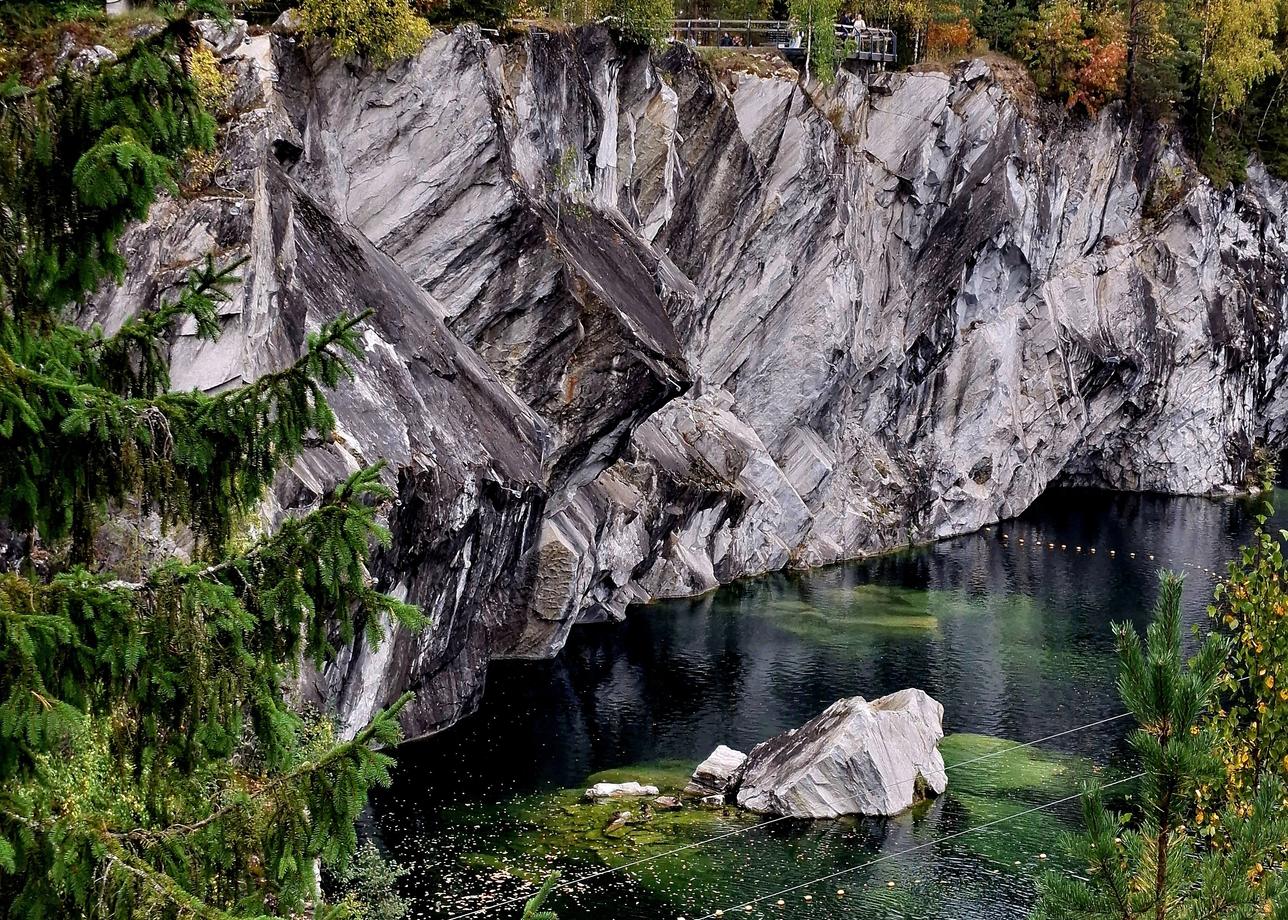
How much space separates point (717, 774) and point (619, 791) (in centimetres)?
287

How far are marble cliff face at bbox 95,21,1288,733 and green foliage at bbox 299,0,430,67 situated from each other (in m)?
0.93

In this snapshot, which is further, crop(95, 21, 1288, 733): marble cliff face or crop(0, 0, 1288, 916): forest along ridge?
crop(95, 21, 1288, 733): marble cliff face

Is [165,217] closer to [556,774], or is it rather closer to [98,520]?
[556,774]

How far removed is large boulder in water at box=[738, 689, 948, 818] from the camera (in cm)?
3756

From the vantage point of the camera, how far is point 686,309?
58000 mm

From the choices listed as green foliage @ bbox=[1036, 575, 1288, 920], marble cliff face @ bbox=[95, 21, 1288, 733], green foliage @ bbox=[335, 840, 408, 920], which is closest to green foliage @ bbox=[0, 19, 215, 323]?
green foliage @ bbox=[1036, 575, 1288, 920]

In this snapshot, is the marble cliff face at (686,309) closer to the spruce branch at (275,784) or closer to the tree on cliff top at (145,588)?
the tree on cliff top at (145,588)

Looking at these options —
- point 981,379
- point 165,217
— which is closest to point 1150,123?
point 981,379

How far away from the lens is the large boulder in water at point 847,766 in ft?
123

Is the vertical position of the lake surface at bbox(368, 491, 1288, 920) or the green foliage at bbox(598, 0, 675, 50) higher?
the green foliage at bbox(598, 0, 675, 50)

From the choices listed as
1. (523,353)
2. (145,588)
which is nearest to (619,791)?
(523,353)

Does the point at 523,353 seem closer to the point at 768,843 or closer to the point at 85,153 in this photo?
the point at 768,843

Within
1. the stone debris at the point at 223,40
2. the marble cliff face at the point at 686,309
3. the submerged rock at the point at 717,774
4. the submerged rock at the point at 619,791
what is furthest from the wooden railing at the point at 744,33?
the submerged rock at the point at 619,791

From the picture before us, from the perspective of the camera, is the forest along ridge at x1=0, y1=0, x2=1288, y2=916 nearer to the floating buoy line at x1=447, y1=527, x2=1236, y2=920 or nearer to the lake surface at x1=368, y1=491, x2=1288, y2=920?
the floating buoy line at x1=447, y1=527, x2=1236, y2=920
